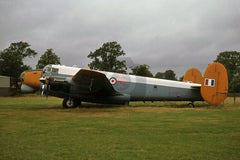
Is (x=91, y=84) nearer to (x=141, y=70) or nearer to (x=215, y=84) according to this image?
(x=215, y=84)

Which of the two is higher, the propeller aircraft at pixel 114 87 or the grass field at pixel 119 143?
the propeller aircraft at pixel 114 87

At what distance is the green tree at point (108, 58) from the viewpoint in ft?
131

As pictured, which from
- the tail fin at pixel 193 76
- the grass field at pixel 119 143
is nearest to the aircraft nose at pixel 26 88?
the grass field at pixel 119 143

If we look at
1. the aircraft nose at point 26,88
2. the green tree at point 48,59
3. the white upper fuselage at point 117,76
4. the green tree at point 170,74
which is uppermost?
the green tree at point 170,74

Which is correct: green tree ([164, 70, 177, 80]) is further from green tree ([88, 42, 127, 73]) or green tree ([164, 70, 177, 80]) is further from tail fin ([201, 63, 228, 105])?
tail fin ([201, 63, 228, 105])

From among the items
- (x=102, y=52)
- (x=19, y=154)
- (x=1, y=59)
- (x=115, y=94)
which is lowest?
(x=19, y=154)

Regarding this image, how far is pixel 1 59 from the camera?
3938 cm

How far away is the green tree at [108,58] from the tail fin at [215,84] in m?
27.4

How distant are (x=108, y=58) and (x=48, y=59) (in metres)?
11.6

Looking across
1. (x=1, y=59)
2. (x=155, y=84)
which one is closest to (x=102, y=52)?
(x=1, y=59)

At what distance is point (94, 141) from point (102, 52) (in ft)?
125

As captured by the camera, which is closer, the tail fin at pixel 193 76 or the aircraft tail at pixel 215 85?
the aircraft tail at pixel 215 85

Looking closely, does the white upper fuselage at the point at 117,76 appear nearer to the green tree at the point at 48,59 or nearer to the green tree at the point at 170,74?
the green tree at the point at 48,59

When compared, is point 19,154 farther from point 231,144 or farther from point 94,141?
point 231,144
